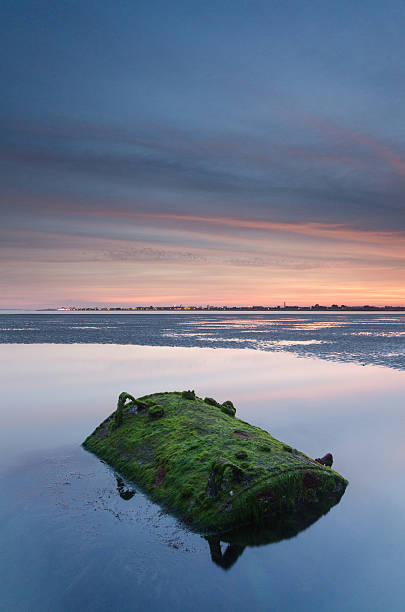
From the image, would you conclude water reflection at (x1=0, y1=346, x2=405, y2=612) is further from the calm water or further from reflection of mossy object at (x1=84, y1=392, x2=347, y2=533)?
reflection of mossy object at (x1=84, y1=392, x2=347, y2=533)

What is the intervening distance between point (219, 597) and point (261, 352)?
34.8 metres

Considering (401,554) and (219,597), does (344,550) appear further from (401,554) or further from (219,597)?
(219,597)

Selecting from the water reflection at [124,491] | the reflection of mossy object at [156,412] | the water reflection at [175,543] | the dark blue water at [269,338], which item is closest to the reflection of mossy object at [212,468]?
the reflection of mossy object at [156,412]

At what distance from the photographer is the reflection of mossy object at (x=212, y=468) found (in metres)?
7.25

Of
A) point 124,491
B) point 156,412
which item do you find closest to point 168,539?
point 124,491

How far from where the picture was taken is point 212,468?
24.3 feet

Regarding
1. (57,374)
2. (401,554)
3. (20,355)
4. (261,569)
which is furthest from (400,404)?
(20,355)

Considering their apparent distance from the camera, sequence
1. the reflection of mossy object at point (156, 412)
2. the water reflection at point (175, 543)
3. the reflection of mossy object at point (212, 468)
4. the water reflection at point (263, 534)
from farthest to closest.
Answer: the reflection of mossy object at point (156, 412) < the reflection of mossy object at point (212, 468) < the water reflection at point (263, 534) < the water reflection at point (175, 543)

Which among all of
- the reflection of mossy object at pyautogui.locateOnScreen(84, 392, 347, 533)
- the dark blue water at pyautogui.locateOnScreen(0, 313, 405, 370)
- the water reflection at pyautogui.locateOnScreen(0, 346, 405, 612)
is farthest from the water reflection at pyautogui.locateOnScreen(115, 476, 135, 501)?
the dark blue water at pyautogui.locateOnScreen(0, 313, 405, 370)

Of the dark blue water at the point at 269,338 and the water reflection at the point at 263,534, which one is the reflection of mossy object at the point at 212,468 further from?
the dark blue water at the point at 269,338

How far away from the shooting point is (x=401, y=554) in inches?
281

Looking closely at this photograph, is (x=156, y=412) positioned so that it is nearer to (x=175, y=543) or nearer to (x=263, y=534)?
(x=175, y=543)

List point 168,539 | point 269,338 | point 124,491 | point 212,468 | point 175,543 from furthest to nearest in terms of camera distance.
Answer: point 269,338, point 124,491, point 212,468, point 168,539, point 175,543

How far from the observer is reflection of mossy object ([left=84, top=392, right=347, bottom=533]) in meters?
7.25
